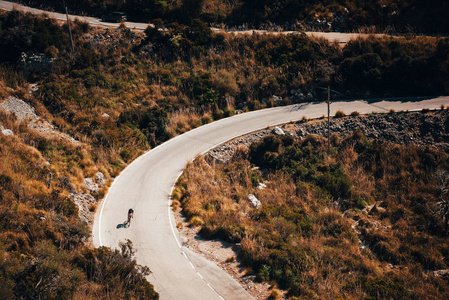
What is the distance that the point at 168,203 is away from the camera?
2092cm

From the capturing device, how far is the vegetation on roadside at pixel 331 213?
15.4 metres

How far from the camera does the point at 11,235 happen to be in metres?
14.2

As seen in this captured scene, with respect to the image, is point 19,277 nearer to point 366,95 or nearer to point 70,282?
point 70,282

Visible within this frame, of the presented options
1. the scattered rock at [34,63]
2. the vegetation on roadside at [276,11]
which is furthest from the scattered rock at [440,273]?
the scattered rock at [34,63]

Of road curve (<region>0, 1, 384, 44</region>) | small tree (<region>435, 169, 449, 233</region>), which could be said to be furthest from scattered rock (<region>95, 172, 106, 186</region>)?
road curve (<region>0, 1, 384, 44</region>)

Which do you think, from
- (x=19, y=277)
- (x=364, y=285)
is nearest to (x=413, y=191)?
(x=364, y=285)

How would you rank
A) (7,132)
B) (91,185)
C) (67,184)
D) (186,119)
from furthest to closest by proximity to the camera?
1. (186,119)
2. (91,185)
3. (7,132)
4. (67,184)

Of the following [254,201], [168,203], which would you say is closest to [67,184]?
[168,203]

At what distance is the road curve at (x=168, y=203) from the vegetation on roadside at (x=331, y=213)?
1579 mm

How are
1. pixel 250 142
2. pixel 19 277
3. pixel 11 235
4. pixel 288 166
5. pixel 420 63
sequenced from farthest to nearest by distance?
pixel 420 63 < pixel 250 142 < pixel 288 166 < pixel 11 235 < pixel 19 277

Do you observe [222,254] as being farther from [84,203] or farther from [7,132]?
[7,132]

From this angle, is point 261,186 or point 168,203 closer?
point 168,203

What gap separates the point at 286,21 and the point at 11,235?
4023 cm

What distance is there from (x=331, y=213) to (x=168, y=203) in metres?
10.7
